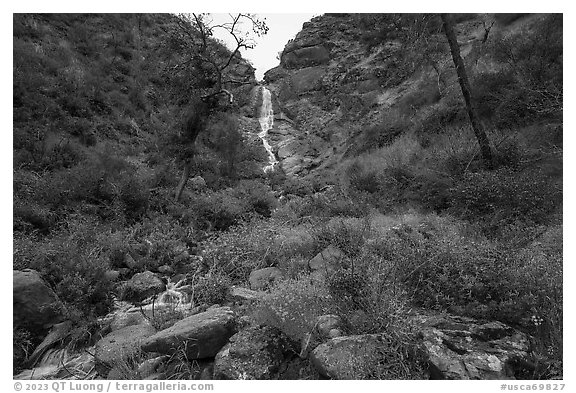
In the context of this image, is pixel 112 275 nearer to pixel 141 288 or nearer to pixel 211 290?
pixel 141 288

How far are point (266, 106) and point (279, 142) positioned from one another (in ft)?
18.8

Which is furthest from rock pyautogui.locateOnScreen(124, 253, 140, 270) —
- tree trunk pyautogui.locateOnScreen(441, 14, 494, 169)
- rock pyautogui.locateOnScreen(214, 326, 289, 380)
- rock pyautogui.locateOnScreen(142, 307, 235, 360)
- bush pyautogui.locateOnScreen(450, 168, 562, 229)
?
tree trunk pyautogui.locateOnScreen(441, 14, 494, 169)

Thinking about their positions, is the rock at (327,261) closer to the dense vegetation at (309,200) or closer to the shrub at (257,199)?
the dense vegetation at (309,200)

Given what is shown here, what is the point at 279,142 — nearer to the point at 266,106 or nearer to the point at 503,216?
the point at 266,106

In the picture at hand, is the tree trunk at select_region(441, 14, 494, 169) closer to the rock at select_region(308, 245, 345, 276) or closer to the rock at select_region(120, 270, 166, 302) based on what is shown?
the rock at select_region(308, 245, 345, 276)

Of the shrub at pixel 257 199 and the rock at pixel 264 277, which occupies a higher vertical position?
the shrub at pixel 257 199

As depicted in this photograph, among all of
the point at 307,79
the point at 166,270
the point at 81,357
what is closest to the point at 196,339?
the point at 81,357

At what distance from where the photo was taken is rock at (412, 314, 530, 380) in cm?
303

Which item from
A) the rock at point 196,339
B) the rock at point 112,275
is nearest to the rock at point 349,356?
the rock at point 196,339

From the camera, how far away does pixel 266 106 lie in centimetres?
2778

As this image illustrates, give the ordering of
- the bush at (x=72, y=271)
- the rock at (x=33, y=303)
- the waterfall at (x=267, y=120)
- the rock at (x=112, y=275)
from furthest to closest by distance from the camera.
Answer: the waterfall at (x=267, y=120) < the rock at (x=112, y=275) < the bush at (x=72, y=271) < the rock at (x=33, y=303)

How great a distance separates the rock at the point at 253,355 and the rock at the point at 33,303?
3.03 m

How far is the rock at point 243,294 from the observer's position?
15.9ft

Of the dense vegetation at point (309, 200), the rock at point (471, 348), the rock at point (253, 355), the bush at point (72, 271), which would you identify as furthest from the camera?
the bush at point (72, 271)
